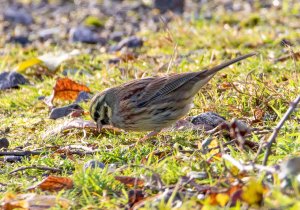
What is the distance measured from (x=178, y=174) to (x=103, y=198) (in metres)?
0.42

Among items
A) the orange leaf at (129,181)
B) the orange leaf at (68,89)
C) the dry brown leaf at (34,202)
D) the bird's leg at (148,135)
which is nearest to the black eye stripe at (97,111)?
the bird's leg at (148,135)

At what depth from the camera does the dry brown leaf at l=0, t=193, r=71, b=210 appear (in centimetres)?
360

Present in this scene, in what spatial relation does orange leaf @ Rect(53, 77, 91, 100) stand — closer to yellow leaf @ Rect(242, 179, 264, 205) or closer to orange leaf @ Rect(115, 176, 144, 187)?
orange leaf @ Rect(115, 176, 144, 187)

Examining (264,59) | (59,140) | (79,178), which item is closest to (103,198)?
(79,178)

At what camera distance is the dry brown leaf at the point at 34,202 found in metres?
3.60

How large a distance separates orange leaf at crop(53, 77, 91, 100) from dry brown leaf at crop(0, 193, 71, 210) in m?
2.74

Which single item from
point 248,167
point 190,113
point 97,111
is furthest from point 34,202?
point 190,113

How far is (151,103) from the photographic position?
5.41 m

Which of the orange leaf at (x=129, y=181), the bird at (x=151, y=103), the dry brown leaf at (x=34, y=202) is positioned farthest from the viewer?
the bird at (x=151, y=103)

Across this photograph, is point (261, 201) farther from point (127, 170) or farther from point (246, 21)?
point (246, 21)

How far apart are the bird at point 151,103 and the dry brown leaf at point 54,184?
52.7 inches


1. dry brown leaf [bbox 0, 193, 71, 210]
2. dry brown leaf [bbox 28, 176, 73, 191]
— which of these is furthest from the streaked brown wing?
dry brown leaf [bbox 0, 193, 71, 210]

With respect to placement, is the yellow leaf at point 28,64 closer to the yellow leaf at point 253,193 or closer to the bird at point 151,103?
the bird at point 151,103

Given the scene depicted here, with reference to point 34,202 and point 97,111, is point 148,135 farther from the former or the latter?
point 34,202
